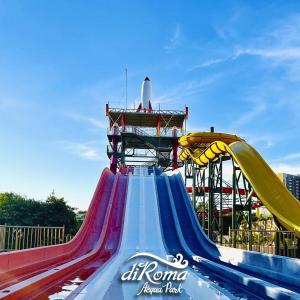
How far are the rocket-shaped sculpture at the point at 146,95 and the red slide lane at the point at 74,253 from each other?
16121 mm

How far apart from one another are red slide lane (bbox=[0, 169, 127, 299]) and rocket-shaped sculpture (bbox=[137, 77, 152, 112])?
16.1 metres

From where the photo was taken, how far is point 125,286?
277 inches

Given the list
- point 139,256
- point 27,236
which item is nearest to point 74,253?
point 27,236

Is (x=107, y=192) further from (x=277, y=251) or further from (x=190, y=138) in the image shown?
(x=277, y=251)

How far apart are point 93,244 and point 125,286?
6.70 metres

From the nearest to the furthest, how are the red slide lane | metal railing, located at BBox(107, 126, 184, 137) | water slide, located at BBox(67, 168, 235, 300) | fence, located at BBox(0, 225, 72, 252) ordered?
water slide, located at BBox(67, 168, 235, 300), the red slide lane, fence, located at BBox(0, 225, 72, 252), metal railing, located at BBox(107, 126, 184, 137)

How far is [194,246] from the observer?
532 inches

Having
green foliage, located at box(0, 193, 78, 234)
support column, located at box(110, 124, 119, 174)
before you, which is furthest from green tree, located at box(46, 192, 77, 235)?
support column, located at box(110, 124, 119, 174)

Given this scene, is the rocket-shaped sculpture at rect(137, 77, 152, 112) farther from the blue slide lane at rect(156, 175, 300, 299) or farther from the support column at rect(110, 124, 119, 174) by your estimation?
the blue slide lane at rect(156, 175, 300, 299)

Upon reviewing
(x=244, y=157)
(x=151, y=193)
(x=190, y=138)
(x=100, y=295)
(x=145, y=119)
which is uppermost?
(x=145, y=119)

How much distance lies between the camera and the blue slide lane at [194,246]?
6641 mm

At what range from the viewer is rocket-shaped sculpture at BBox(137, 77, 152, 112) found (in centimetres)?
3584

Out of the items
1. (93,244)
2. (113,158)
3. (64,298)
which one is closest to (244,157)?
(93,244)

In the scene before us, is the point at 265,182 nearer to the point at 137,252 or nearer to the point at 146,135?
the point at 137,252
